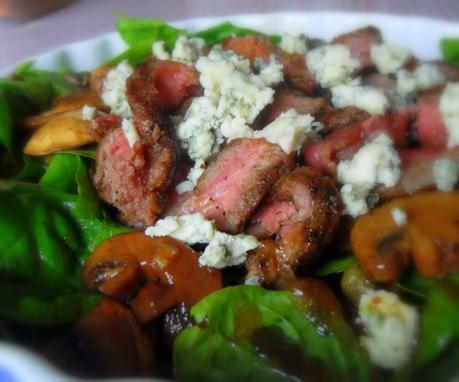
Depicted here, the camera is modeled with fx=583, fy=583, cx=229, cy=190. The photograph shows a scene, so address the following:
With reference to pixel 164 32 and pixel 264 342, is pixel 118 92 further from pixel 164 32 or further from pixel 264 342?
pixel 264 342

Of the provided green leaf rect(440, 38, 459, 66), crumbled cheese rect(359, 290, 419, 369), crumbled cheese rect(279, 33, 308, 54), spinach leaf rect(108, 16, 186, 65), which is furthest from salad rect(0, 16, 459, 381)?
spinach leaf rect(108, 16, 186, 65)

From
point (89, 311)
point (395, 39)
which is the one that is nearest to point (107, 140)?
point (89, 311)

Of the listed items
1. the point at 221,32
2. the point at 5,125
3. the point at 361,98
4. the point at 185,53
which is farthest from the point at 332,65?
the point at 5,125

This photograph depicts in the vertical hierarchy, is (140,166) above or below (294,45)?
below

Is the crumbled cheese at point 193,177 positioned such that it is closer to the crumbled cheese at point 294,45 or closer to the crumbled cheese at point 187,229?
→ the crumbled cheese at point 187,229

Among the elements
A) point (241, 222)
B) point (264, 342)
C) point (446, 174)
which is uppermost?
point (446, 174)

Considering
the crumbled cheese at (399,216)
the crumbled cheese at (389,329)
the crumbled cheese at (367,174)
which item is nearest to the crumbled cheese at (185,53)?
the crumbled cheese at (367,174)
